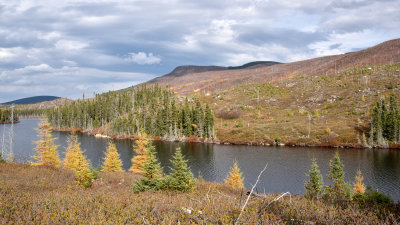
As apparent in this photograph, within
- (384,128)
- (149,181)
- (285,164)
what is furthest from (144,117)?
(149,181)

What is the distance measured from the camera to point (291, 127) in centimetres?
8881

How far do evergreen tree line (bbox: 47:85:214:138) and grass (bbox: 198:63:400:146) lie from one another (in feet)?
33.3

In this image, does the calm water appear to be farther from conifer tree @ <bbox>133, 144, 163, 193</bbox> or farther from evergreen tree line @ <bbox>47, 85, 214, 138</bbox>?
conifer tree @ <bbox>133, 144, 163, 193</bbox>

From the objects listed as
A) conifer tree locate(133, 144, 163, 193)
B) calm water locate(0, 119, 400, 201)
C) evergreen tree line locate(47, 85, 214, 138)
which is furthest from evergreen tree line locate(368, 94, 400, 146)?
conifer tree locate(133, 144, 163, 193)

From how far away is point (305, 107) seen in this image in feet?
389

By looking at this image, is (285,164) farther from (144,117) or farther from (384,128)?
(144,117)

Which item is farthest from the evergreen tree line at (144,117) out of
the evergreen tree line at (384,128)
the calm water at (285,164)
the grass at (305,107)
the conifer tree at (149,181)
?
the evergreen tree line at (384,128)

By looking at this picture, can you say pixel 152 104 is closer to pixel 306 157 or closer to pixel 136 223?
pixel 306 157

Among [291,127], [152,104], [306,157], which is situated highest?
A: [152,104]

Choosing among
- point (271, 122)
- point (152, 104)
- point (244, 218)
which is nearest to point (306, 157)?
point (271, 122)

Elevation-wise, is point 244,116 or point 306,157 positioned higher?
point 244,116

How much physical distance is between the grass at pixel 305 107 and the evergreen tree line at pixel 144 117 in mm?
10158

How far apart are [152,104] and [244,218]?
126281mm

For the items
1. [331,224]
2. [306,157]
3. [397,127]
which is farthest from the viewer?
[397,127]
